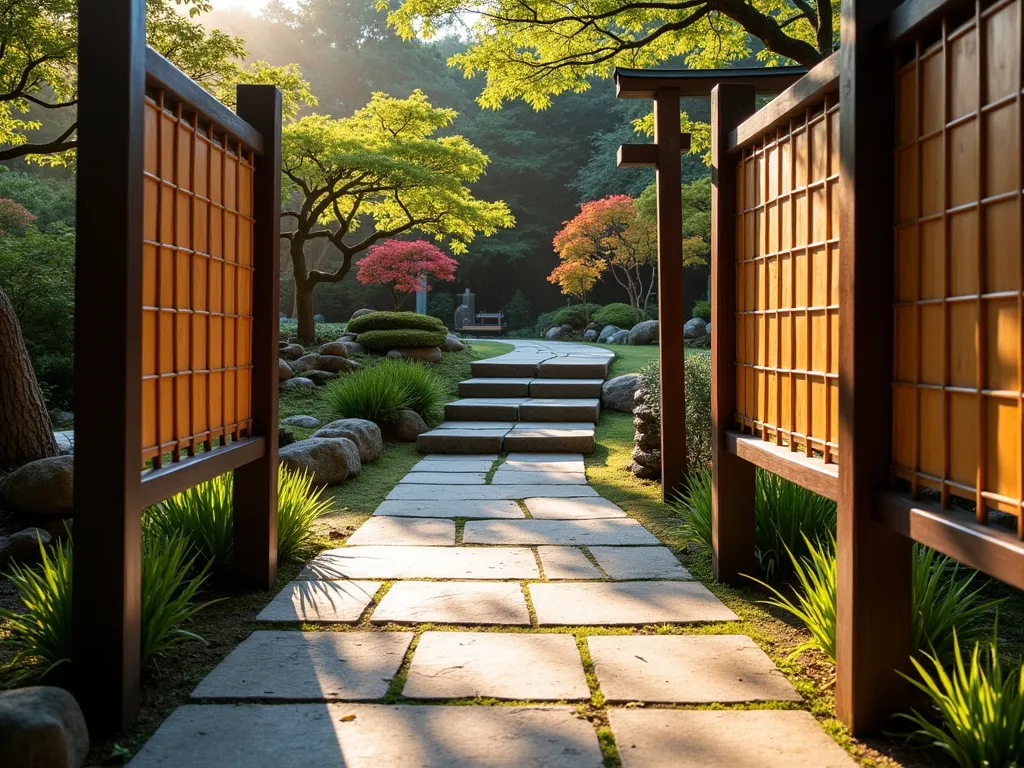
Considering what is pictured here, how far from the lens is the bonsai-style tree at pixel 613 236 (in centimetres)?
1803

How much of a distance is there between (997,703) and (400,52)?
28.3 metres

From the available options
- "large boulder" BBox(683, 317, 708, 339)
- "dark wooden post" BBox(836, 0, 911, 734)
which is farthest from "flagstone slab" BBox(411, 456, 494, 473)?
"large boulder" BBox(683, 317, 708, 339)

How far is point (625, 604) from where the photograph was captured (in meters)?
3.07

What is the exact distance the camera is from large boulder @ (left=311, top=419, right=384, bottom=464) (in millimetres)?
6152

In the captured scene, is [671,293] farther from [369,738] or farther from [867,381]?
[369,738]

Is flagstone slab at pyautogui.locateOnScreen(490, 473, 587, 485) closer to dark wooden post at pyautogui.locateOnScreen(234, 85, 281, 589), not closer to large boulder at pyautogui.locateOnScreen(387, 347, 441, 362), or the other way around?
dark wooden post at pyautogui.locateOnScreen(234, 85, 281, 589)

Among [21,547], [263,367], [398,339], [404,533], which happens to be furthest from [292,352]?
[263,367]

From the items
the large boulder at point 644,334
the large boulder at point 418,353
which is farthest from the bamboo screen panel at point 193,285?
the large boulder at point 644,334

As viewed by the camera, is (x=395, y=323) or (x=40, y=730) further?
(x=395, y=323)

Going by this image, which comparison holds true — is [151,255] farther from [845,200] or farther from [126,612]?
[845,200]

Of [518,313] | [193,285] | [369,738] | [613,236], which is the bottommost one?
[369,738]

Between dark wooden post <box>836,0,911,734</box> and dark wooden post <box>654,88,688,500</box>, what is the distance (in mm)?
2941

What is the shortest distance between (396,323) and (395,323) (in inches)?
0.5

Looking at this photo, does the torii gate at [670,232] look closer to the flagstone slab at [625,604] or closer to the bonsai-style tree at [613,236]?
the flagstone slab at [625,604]
